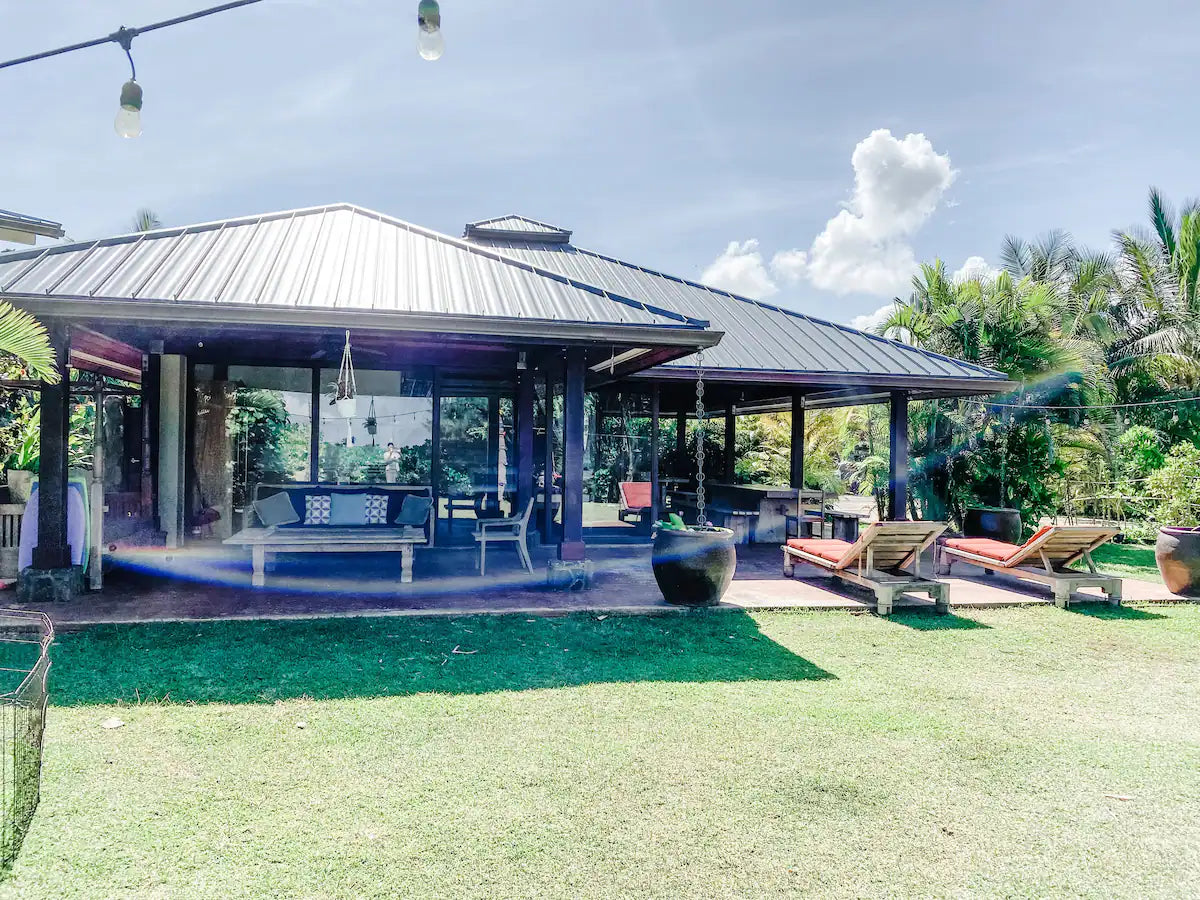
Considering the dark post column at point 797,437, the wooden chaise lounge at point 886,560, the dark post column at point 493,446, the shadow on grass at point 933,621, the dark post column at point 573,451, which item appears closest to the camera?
the shadow on grass at point 933,621

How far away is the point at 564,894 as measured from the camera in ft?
8.12

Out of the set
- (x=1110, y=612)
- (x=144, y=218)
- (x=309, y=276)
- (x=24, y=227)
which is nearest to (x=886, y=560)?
(x=1110, y=612)

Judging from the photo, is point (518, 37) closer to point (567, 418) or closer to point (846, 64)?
point (567, 418)

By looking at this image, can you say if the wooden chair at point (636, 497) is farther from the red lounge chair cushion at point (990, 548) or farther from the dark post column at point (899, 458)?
the red lounge chair cushion at point (990, 548)

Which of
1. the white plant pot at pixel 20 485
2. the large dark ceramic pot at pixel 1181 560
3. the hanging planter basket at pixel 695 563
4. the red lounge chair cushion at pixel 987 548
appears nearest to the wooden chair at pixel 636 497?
the red lounge chair cushion at pixel 987 548

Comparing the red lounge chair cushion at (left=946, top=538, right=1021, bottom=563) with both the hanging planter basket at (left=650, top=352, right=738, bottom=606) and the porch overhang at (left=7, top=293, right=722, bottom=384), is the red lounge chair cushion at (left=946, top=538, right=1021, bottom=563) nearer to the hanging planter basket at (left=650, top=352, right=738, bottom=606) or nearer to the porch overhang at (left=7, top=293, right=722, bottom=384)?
the hanging planter basket at (left=650, top=352, right=738, bottom=606)

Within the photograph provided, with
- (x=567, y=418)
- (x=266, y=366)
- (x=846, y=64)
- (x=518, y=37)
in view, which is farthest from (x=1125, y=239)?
(x=266, y=366)

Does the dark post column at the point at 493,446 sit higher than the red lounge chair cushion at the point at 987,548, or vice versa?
the dark post column at the point at 493,446

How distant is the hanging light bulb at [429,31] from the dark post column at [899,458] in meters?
8.63

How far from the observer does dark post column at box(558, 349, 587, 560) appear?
7.44 meters

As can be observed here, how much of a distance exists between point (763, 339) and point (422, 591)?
6.58 m

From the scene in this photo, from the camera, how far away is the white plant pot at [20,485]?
301 inches

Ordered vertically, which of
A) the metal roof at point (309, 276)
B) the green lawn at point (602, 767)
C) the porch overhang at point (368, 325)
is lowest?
the green lawn at point (602, 767)

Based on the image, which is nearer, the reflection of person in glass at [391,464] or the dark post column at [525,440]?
the reflection of person in glass at [391,464]
